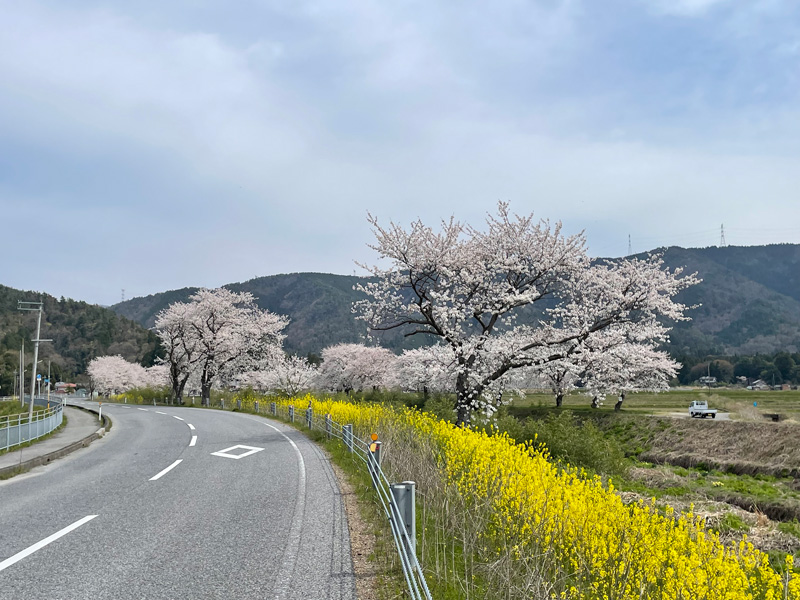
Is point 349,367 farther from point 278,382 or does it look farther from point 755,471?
point 755,471

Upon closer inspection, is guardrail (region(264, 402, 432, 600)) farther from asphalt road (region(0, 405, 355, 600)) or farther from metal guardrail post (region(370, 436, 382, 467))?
asphalt road (region(0, 405, 355, 600))

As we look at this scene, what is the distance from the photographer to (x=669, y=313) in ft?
82.1

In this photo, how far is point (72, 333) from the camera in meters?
149

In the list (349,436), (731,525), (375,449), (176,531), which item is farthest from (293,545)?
(731,525)

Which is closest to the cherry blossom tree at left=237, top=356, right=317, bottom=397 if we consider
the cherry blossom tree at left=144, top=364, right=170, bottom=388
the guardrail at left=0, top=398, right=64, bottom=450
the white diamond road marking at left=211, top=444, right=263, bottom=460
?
the guardrail at left=0, top=398, right=64, bottom=450

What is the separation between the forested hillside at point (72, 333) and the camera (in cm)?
13300

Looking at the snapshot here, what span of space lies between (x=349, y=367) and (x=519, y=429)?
44.9m

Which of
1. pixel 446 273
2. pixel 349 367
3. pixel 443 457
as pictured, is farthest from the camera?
pixel 349 367

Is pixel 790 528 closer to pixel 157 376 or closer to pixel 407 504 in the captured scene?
pixel 407 504

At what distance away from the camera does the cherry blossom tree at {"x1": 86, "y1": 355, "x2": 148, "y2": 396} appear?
98.1 m

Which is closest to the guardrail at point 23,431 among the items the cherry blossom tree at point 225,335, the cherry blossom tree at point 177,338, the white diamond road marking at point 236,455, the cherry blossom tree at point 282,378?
the white diamond road marking at point 236,455

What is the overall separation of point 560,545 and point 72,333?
561ft

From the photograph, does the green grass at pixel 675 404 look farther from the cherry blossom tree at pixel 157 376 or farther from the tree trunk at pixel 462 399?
the cherry blossom tree at pixel 157 376

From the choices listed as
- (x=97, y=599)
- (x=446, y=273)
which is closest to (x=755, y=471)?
(x=446, y=273)
